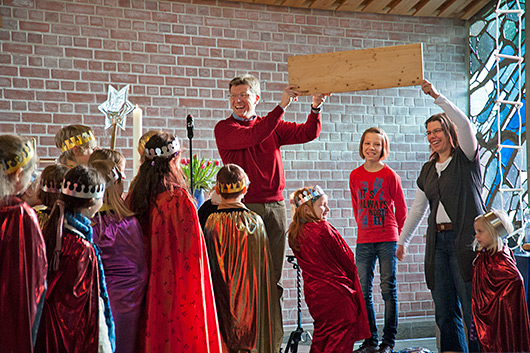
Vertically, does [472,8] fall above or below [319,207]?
above

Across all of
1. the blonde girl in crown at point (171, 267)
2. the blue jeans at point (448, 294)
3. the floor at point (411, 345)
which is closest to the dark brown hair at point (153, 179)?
the blonde girl in crown at point (171, 267)

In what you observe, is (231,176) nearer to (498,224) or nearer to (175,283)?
(175,283)

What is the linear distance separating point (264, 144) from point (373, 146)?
44.2 inches

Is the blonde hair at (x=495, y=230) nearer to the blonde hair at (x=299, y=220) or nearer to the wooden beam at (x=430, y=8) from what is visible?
the blonde hair at (x=299, y=220)

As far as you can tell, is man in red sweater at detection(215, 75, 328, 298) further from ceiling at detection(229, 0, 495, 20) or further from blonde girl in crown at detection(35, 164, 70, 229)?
ceiling at detection(229, 0, 495, 20)

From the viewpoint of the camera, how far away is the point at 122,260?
114 inches

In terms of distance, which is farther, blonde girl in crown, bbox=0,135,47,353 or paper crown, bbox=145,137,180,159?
paper crown, bbox=145,137,180,159

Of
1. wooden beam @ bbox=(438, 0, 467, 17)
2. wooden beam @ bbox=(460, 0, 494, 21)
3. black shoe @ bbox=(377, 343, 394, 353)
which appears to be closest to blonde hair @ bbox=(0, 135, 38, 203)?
black shoe @ bbox=(377, 343, 394, 353)

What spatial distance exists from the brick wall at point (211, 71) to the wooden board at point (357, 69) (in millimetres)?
2061

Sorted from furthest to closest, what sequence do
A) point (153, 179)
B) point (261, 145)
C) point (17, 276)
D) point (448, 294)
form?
point (261, 145) < point (448, 294) < point (153, 179) < point (17, 276)

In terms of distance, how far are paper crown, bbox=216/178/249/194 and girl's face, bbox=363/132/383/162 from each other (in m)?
1.43

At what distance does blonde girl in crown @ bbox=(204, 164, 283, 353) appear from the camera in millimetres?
3461

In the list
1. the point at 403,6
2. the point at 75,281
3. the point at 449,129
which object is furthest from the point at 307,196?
the point at 403,6

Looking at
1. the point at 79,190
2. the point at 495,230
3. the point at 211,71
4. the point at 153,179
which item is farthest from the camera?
the point at 211,71
